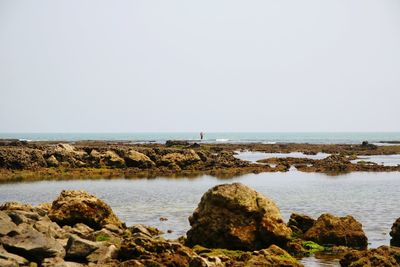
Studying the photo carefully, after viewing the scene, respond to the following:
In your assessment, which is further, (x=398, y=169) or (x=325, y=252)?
(x=398, y=169)

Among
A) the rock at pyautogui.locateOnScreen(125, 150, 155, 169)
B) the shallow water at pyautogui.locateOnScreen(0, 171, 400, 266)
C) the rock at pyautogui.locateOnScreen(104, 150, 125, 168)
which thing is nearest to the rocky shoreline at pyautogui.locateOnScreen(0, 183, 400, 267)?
the shallow water at pyautogui.locateOnScreen(0, 171, 400, 266)

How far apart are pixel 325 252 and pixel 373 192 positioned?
24639 mm

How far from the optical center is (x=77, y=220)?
1065 inches

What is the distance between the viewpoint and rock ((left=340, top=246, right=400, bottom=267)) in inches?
745

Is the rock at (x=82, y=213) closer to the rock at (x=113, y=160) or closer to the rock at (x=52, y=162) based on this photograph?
the rock at (x=52, y=162)

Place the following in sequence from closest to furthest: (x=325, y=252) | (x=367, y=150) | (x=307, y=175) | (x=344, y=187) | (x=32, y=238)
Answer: (x=32, y=238) < (x=325, y=252) < (x=344, y=187) < (x=307, y=175) < (x=367, y=150)

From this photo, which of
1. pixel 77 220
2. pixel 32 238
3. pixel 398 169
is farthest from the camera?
pixel 398 169

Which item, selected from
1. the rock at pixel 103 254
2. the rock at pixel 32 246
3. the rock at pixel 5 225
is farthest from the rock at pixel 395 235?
the rock at pixel 5 225

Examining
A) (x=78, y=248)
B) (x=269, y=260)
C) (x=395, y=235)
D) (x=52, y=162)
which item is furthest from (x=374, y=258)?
(x=52, y=162)

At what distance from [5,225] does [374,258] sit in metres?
13.9

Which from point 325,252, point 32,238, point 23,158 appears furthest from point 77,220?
point 23,158

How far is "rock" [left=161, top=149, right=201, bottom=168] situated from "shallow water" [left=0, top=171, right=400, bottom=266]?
37.3ft

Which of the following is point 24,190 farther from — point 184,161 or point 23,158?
point 184,161

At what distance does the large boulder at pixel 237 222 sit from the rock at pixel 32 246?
7256mm
